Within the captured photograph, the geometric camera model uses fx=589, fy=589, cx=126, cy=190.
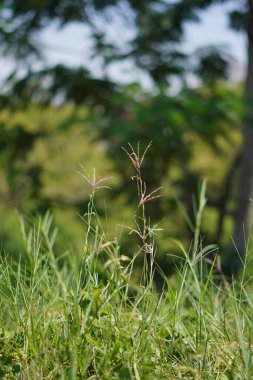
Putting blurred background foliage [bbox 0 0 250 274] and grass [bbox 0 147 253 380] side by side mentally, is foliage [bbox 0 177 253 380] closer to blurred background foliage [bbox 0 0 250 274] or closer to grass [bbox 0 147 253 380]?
grass [bbox 0 147 253 380]

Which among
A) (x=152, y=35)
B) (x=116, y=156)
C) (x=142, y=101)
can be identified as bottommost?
(x=116, y=156)

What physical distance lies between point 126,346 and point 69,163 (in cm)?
1262

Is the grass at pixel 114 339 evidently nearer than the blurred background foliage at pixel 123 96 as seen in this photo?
Yes

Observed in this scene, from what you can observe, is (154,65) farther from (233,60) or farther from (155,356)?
(155,356)

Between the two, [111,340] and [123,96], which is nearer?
[111,340]

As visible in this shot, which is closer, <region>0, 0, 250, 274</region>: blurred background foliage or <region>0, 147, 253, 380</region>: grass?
<region>0, 147, 253, 380</region>: grass

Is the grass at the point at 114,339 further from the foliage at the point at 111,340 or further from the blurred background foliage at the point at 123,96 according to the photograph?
the blurred background foliage at the point at 123,96

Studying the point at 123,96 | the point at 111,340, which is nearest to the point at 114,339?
the point at 111,340

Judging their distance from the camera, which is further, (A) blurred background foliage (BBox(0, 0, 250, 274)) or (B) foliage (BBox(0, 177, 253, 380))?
(A) blurred background foliage (BBox(0, 0, 250, 274))

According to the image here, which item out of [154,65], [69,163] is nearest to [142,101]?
[154,65]

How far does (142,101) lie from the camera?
7223 millimetres

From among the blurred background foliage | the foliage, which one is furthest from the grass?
the blurred background foliage

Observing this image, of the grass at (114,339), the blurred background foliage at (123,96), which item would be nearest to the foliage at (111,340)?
the grass at (114,339)

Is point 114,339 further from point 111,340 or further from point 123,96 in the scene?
point 123,96
